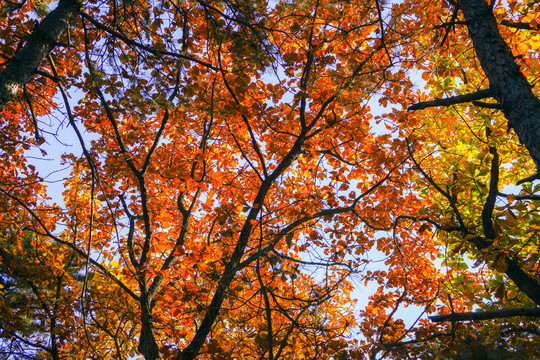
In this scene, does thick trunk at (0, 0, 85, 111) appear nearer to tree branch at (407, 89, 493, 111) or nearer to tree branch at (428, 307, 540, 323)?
tree branch at (407, 89, 493, 111)

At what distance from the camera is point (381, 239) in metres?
6.78

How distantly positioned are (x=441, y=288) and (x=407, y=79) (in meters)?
4.50

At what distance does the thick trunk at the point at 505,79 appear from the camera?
2414mm

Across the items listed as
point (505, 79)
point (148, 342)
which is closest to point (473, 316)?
point (505, 79)

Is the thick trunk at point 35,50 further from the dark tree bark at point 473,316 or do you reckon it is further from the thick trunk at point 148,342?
the dark tree bark at point 473,316

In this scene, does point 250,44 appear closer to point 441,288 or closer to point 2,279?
point 441,288

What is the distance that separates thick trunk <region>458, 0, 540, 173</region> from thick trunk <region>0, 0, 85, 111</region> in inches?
155

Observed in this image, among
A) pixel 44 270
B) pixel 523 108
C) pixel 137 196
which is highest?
pixel 137 196

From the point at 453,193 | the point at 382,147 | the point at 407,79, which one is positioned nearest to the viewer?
the point at 453,193

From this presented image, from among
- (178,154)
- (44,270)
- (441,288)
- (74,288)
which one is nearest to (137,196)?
(178,154)

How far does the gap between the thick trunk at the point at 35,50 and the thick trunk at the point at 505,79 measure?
3934mm

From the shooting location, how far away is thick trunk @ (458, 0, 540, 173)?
2414mm

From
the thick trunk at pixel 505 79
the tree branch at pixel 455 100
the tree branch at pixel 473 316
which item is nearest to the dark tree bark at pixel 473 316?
the tree branch at pixel 473 316

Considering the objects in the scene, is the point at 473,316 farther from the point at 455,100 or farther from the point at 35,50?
the point at 35,50
